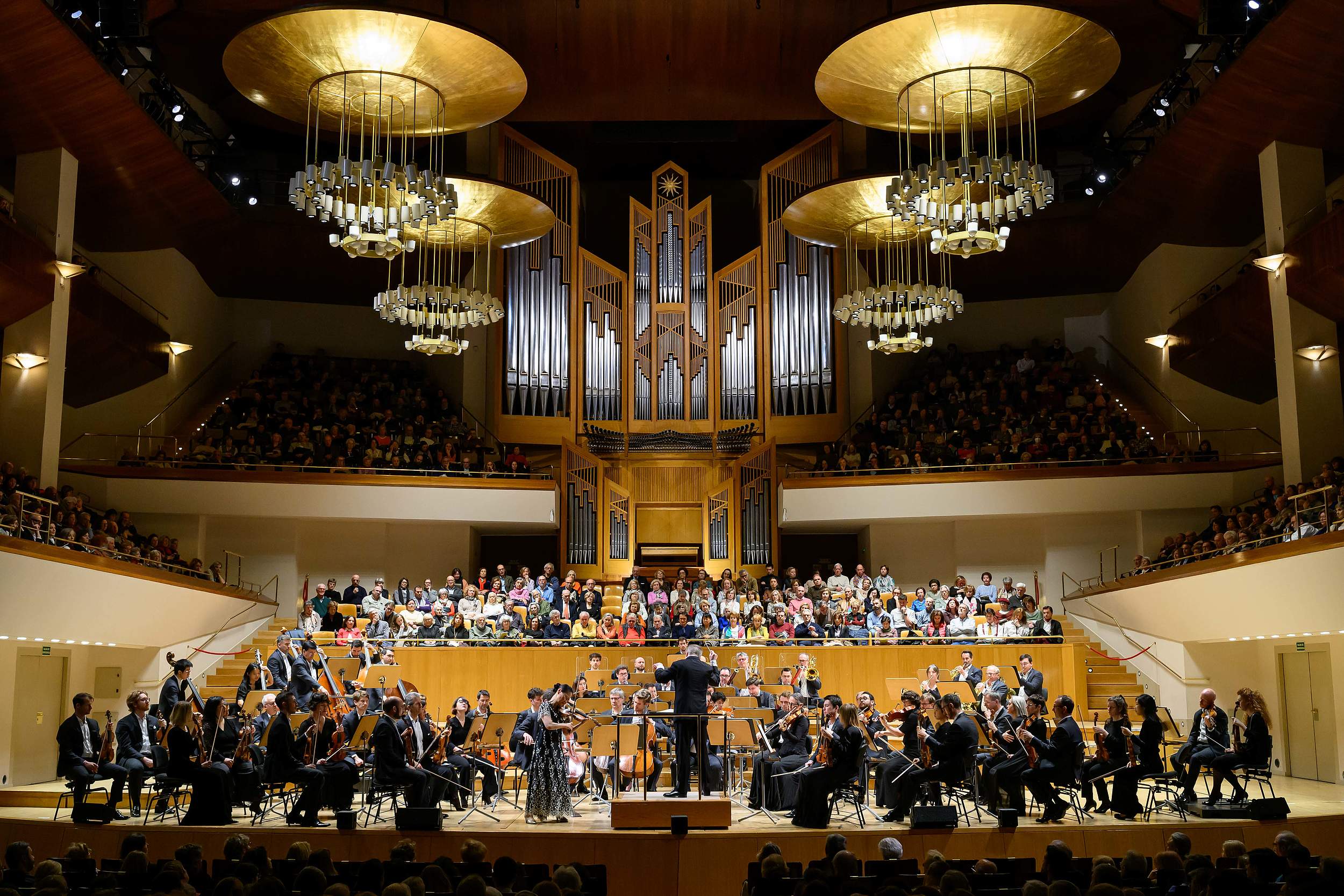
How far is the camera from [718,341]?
68.5ft

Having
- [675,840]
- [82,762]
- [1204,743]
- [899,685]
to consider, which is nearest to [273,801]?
[82,762]

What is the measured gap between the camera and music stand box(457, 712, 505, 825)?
1002 centimetres

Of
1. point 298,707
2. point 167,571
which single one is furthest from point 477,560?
point 298,707

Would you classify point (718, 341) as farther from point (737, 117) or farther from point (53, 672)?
point (53, 672)

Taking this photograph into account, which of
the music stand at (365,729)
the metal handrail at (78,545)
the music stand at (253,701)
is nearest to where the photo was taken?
the music stand at (365,729)

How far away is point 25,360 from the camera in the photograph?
15.1m

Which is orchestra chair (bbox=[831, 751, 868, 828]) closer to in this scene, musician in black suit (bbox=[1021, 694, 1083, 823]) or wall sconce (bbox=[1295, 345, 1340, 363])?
musician in black suit (bbox=[1021, 694, 1083, 823])

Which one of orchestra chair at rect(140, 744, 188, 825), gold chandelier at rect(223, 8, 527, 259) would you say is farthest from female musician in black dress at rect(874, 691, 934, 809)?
gold chandelier at rect(223, 8, 527, 259)

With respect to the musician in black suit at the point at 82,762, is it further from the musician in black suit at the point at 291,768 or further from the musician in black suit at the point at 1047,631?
the musician in black suit at the point at 1047,631

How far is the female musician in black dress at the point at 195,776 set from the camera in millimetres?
9438

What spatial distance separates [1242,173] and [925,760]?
10.9 meters

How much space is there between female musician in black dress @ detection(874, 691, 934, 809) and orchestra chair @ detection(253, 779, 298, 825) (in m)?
4.71

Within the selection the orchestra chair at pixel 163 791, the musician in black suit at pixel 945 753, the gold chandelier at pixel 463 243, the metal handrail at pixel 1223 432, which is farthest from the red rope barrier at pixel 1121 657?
the orchestra chair at pixel 163 791

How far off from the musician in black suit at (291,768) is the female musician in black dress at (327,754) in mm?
82
